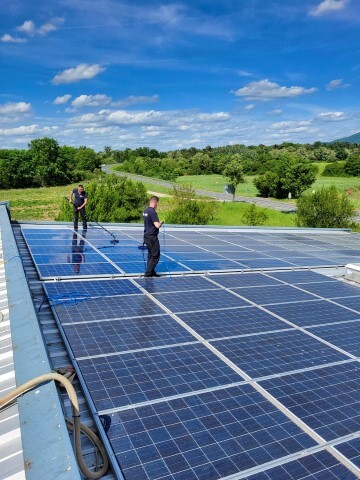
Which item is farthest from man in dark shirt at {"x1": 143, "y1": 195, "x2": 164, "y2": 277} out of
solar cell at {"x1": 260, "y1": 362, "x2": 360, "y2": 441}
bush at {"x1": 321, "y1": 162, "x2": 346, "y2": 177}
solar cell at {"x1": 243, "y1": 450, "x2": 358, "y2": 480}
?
bush at {"x1": 321, "y1": 162, "x2": 346, "y2": 177}

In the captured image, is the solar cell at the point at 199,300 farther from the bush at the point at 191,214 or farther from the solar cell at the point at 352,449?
the bush at the point at 191,214

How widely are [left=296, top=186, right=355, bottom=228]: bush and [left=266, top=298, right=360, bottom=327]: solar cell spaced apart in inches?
Answer: 1602

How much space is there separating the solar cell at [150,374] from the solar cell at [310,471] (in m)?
1.57

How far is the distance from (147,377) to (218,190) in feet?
346

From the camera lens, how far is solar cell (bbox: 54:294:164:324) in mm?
7723


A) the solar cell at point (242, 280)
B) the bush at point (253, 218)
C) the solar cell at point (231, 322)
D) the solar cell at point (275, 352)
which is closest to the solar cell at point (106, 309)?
the solar cell at point (231, 322)

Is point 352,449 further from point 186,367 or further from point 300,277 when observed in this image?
point 300,277

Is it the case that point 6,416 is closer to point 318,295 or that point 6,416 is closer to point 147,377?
point 147,377

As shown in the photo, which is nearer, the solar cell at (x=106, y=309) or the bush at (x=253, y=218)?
the solar cell at (x=106, y=309)

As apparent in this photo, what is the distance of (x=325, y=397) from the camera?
18.0 ft

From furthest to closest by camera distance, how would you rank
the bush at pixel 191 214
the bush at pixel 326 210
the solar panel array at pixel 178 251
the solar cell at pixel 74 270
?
the bush at pixel 191 214 → the bush at pixel 326 210 → the solar panel array at pixel 178 251 → the solar cell at pixel 74 270

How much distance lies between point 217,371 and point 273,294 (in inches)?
178

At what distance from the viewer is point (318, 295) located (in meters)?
10.4

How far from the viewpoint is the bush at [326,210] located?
47.5 m
